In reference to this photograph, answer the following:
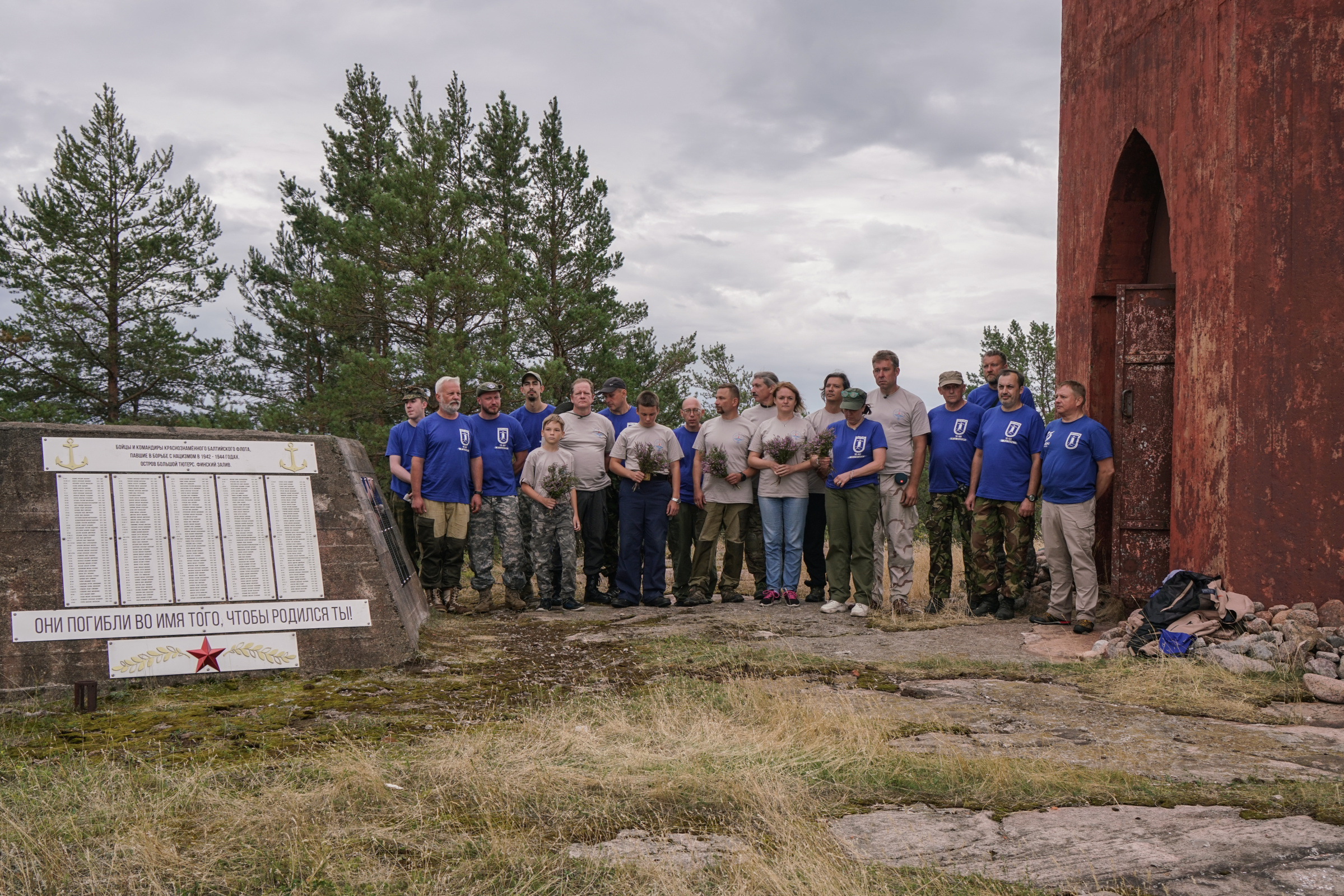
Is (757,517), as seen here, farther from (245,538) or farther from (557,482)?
(245,538)

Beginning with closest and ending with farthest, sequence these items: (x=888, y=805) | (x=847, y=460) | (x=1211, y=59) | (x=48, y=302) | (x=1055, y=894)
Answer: (x=1055, y=894) → (x=888, y=805) → (x=1211, y=59) → (x=847, y=460) → (x=48, y=302)

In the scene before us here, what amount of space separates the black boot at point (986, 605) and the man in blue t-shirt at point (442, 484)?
4.12 m

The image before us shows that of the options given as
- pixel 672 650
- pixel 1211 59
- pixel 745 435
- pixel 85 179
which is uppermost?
pixel 85 179

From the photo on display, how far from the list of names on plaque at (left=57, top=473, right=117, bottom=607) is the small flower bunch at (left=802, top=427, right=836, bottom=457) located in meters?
4.98

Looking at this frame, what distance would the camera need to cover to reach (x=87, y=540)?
5.76m

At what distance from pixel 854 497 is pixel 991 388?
1747mm

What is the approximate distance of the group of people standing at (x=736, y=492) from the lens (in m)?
7.99

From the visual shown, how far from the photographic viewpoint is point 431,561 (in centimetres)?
825

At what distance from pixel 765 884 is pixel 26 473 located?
501 centimetres

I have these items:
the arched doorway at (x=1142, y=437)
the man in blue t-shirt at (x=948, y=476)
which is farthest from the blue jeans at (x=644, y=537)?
the arched doorway at (x=1142, y=437)

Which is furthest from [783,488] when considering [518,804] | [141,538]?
[518,804]

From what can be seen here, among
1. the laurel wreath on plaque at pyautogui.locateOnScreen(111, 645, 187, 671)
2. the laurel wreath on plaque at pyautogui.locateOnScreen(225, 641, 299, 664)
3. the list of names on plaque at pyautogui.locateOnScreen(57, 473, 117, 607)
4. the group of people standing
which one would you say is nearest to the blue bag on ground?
the group of people standing

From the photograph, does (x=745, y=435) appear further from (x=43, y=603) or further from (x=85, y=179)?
(x=85, y=179)

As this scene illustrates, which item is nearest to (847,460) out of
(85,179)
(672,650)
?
(672,650)
